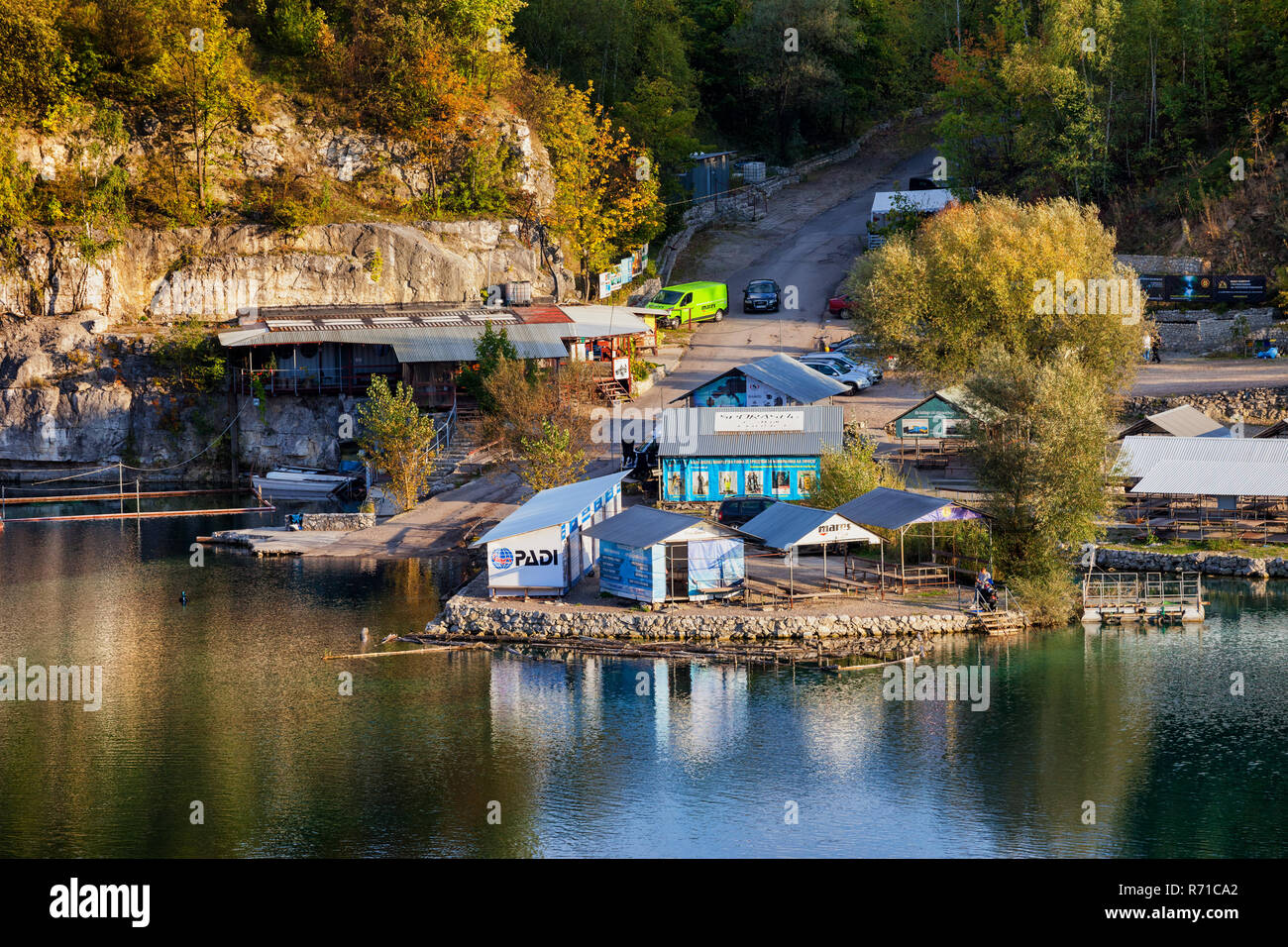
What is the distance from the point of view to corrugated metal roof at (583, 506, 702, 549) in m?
47.3

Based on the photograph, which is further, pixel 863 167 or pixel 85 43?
pixel 863 167

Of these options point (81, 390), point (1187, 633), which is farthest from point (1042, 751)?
point (81, 390)

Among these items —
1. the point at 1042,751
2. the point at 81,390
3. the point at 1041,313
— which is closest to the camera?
the point at 1042,751

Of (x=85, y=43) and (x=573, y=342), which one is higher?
(x=85, y=43)

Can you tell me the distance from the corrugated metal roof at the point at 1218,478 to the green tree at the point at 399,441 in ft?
91.3

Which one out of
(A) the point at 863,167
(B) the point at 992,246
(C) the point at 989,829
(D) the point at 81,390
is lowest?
(C) the point at 989,829

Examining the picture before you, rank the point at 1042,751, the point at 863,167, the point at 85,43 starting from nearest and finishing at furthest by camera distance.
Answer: the point at 1042,751
the point at 85,43
the point at 863,167

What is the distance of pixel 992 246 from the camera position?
218 feet

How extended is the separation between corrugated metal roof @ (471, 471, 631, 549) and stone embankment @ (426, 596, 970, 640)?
10.6 feet

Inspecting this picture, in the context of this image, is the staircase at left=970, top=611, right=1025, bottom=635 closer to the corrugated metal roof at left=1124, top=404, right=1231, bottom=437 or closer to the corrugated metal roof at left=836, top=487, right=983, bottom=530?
the corrugated metal roof at left=836, top=487, right=983, bottom=530

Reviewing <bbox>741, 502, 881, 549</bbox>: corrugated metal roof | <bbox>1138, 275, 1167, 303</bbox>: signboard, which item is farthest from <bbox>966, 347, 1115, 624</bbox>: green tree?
<bbox>1138, 275, 1167, 303</bbox>: signboard

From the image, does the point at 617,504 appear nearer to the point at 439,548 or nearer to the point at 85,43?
the point at 439,548

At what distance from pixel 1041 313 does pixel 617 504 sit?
21.9m

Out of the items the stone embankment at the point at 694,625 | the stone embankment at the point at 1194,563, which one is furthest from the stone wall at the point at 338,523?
the stone embankment at the point at 1194,563
